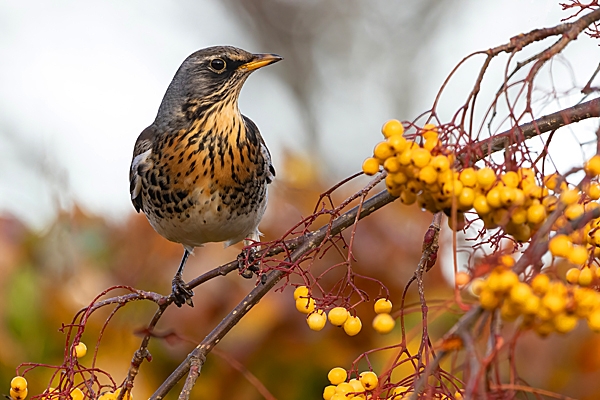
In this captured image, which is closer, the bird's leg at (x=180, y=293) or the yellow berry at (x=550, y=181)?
the yellow berry at (x=550, y=181)

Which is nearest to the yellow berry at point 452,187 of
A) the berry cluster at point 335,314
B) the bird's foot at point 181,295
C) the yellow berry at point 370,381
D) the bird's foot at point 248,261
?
the berry cluster at point 335,314

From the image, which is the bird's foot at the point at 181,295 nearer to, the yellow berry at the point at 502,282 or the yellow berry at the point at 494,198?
the yellow berry at the point at 494,198

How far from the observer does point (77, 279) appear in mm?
3926

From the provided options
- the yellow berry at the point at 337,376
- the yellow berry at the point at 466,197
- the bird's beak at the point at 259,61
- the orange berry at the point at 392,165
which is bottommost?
the yellow berry at the point at 337,376

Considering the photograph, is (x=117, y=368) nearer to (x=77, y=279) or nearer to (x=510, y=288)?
(x=77, y=279)

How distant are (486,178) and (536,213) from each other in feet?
0.30

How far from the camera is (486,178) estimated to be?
115 centimetres

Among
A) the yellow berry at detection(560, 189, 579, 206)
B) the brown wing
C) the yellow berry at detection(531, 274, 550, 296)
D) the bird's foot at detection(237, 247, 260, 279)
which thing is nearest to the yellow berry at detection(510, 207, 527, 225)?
the yellow berry at detection(560, 189, 579, 206)

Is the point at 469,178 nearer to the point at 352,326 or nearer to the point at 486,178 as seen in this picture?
the point at 486,178

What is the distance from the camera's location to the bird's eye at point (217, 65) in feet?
11.2

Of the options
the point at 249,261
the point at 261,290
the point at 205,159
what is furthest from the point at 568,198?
the point at 205,159

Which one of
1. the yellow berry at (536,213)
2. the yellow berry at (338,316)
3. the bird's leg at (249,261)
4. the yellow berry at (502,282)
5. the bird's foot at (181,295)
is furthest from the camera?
the bird's foot at (181,295)

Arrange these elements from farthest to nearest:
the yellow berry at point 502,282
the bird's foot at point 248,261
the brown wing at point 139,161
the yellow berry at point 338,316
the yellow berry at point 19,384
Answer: the brown wing at point 139,161 → the bird's foot at point 248,261 → the yellow berry at point 19,384 → the yellow berry at point 338,316 → the yellow berry at point 502,282

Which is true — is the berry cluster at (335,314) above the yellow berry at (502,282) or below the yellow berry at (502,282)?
above
